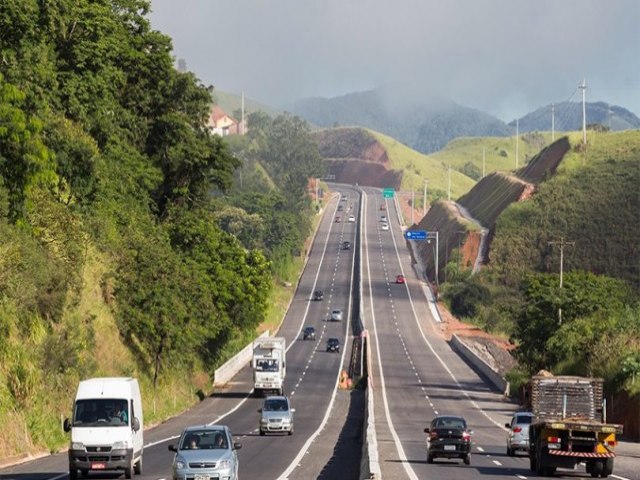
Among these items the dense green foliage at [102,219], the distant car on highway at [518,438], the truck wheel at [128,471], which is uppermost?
the dense green foliage at [102,219]

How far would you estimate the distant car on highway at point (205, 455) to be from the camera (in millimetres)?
33188

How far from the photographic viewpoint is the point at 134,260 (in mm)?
82812

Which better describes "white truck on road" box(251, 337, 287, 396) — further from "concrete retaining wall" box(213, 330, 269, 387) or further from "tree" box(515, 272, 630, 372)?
"tree" box(515, 272, 630, 372)

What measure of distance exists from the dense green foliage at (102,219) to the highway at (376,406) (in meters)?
4.94

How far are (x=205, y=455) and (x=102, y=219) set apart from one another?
52.2 m

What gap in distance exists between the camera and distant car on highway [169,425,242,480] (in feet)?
109

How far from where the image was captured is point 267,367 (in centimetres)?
9669

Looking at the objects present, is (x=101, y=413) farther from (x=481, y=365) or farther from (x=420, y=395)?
(x=481, y=365)

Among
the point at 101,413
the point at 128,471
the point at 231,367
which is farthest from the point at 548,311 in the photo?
the point at 128,471

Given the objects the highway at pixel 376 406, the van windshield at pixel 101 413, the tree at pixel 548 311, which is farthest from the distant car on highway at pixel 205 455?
the tree at pixel 548 311

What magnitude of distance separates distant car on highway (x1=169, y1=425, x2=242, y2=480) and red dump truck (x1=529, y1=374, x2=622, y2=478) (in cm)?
1123

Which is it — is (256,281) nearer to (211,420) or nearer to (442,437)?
(211,420)

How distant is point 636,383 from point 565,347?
25.2 metres

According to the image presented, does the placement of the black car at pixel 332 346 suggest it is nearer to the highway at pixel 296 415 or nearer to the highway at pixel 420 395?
the highway at pixel 296 415
